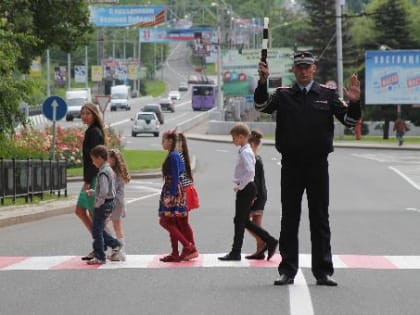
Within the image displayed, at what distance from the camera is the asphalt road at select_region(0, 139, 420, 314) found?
34.1 ft

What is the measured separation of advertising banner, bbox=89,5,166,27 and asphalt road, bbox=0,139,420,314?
5170 centimetres

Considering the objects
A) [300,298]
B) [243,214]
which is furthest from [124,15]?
[300,298]

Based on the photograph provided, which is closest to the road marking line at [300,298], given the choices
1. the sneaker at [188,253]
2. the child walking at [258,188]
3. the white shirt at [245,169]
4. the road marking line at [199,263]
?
the road marking line at [199,263]

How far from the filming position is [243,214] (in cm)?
1386

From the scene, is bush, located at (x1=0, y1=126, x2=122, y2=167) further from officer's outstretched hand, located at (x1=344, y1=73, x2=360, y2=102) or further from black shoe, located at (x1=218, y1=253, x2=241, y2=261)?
officer's outstretched hand, located at (x1=344, y1=73, x2=360, y2=102)

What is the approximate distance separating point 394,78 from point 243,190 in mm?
67097

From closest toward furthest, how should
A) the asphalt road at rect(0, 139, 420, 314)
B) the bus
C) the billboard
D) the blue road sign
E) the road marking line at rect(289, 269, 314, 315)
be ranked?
1. the road marking line at rect(289, 269, 314, 315)
2. the asphalt road at rect(0, 139, 420, 314)
3. the blue road sign
4. the billboard
5. the bus

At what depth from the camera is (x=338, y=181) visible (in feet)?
129

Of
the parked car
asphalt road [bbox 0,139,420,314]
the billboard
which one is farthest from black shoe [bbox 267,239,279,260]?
the parked car

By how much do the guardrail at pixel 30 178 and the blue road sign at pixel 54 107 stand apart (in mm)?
2704

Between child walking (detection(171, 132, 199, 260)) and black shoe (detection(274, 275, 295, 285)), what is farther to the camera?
child walking (detection(171, 132, 199, 260))

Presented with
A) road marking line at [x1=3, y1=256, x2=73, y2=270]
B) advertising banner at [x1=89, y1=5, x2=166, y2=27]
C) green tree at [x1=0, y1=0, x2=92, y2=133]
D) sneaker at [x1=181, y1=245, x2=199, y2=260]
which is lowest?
road marking line at [x1=3, y1=256, x2=73, y2=270]

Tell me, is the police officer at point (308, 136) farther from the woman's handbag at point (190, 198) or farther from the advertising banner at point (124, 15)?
the advertising banner at point (124, 15)

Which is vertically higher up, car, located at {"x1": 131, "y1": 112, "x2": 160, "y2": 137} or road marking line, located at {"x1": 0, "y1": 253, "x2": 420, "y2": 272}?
road marking line, located at {"x1": 0, "y1": 253, "x2": 420, "y2": 272}
